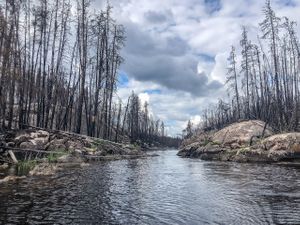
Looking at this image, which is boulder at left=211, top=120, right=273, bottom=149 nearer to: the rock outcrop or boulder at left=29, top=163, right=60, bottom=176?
the rock outcrop

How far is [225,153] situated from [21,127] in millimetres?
21871

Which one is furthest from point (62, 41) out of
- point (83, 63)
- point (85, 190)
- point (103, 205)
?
point (103, 205)

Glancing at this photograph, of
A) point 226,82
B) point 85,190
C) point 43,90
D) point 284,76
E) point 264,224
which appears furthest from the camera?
point 226,82

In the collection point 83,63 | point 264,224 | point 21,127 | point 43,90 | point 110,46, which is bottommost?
point 264,224

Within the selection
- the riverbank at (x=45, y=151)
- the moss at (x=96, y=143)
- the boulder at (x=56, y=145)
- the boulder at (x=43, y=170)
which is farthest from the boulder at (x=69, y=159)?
the moss at (x=96, y=143)

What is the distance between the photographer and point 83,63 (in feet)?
146

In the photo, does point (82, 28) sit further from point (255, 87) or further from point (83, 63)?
point (255, 87)

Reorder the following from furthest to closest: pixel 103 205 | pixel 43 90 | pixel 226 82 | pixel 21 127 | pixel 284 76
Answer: pixel 226 82, pixel 284 76, pixel 43 90, pixel 21 127, pixel 103 205

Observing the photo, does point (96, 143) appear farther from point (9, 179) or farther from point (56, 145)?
point (9, 179)

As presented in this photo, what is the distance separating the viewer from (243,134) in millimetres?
42875

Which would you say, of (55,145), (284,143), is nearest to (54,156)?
(55,145)

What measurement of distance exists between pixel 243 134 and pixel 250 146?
533cm

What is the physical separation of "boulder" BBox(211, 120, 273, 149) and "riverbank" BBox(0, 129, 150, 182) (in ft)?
44.5

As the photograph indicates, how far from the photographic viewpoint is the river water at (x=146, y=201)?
33.1ft
